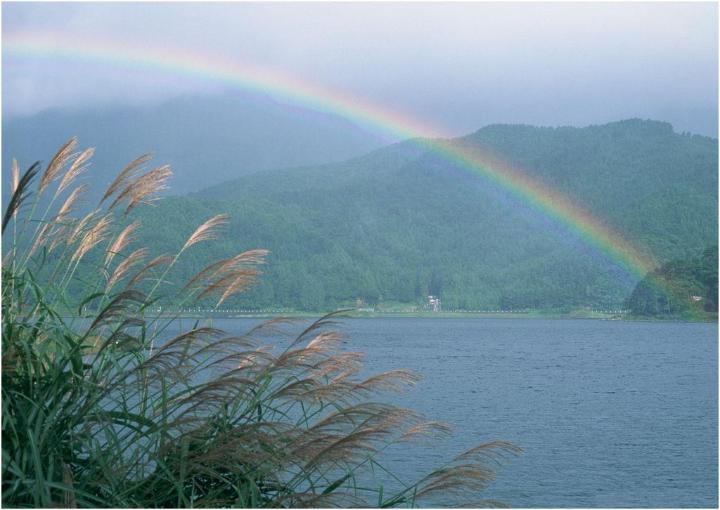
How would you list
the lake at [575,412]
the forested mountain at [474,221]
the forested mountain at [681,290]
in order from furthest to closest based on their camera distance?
the forested mountain at [474,221]
the forested mountain at [681,290]
the lake at [575,412]

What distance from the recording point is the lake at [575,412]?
61.0 feet

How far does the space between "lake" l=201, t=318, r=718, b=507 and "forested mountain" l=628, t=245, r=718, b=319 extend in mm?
13656

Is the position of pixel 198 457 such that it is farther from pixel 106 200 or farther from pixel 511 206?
pixel 511 206

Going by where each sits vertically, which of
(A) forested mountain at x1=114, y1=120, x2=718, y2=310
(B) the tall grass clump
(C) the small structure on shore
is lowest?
(C) the small structure on shore

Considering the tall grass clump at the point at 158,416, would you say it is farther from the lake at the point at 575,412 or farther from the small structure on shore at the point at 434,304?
Result: the small structure on shore at the point at 434,304

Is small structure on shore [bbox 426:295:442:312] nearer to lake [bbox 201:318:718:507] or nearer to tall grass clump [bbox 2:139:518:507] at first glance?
lake [bbox 201:318:718:507]

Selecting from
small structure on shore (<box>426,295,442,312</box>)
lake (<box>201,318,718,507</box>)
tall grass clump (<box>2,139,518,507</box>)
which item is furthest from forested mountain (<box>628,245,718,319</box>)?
tall grass clump (<box>2,139,518,507</box>)

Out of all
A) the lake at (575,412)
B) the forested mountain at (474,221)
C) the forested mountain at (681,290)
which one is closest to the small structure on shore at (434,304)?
the forested mountain at (474,221)

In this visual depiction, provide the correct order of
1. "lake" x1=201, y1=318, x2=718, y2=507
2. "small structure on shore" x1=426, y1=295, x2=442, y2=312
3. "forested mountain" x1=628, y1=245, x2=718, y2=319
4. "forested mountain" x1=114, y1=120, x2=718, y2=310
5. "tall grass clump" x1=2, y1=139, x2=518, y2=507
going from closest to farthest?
"tall grass clump" x1=2, y1=139, x2=518, y2=507 < "lake" x1=201, y1=318, x2=718, y2=507 < "forested mountain" x1=628, y1=245, x2=718, y2=319 < "forested mountain" x1=114, y1=120, x2=718, y2=310 < "small structure on shore" x1=426, y1=295, x2=442, y2=312

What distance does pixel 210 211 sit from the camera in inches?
3767

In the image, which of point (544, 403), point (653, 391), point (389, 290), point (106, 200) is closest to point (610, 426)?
point (544, 403)

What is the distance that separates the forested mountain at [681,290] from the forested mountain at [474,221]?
3.84 meters

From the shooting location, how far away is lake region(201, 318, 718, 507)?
18578mm

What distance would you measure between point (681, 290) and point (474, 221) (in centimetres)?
3681
